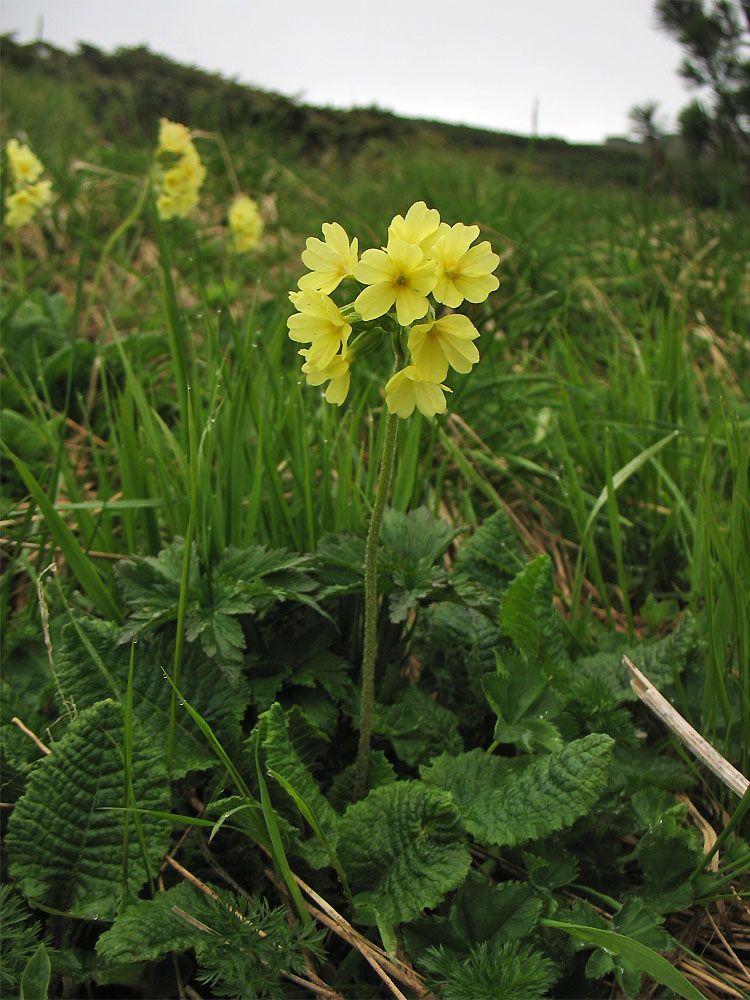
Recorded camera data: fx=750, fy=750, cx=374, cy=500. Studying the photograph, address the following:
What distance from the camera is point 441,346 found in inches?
36.2

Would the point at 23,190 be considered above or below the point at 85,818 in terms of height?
above

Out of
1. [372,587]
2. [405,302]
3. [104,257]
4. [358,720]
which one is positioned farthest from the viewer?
[104,257]

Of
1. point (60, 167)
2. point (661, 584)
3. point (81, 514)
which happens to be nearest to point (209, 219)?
point (60, 167)

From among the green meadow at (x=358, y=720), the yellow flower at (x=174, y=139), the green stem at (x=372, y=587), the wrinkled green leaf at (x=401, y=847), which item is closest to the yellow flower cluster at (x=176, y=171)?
the yellow flower at (x=174, y=139)

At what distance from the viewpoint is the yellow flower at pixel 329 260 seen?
0.97 meters

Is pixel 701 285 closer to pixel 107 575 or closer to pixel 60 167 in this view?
pixel 107 575

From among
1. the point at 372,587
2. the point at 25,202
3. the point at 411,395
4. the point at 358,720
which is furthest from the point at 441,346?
the point at 25,202

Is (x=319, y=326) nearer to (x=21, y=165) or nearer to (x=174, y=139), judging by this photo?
(x=174, y=139)

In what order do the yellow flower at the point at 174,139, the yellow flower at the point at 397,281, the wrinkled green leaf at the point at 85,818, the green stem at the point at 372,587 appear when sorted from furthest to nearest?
the yellow flower at the point at 174,139 → the wrinkled green leaf at the point at 85,818 → the green stem at the point at 372,587 → the yellow flower at the point at 397,281

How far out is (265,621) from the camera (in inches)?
54.3

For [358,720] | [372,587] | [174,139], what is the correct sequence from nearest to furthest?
[372,587]
[358,720]
[174,139]

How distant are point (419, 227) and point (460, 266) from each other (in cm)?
7

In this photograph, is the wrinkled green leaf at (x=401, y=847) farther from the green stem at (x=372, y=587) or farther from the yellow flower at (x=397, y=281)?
the yellow flower at (x=397, y=281)

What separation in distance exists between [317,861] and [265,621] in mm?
440
